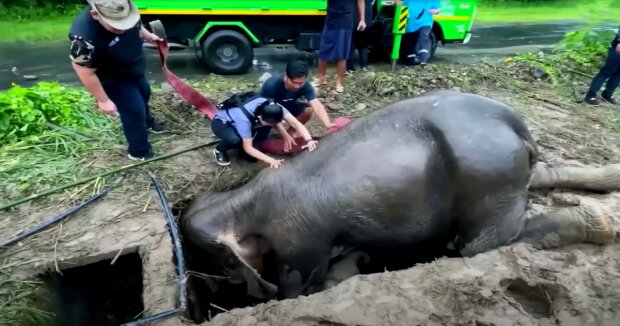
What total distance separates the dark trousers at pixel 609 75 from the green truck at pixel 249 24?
10.1 ft

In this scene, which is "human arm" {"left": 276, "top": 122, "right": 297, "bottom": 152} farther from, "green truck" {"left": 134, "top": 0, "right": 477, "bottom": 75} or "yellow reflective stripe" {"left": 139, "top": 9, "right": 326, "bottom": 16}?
"yellow reflective stripe" {"left": 139, "top": 9, "right": 326, "bottom": 16}

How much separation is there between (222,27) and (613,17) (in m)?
14.1

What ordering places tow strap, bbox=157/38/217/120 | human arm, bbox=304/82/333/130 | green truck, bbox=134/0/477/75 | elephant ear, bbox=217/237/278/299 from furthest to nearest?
green truck, bbox=134/0/477/75 < tow strap, bbox=157/38/217/120 < human arm, bbox=304/82/333/130 < elephant ear, bbox=217/237/278/299

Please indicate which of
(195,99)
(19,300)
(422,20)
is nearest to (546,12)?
(422,20)

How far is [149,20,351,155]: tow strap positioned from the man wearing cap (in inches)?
9.2

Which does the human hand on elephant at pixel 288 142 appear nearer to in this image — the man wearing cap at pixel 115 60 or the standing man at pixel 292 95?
the standing man at pixel 292 95

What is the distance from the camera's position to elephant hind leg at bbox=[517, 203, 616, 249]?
347 centimetres

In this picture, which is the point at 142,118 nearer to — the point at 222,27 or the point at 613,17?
the point at 222,27

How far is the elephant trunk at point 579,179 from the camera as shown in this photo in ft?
13.6

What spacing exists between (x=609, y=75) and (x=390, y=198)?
176 inches

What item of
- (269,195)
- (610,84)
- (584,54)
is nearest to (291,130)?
(269,195)

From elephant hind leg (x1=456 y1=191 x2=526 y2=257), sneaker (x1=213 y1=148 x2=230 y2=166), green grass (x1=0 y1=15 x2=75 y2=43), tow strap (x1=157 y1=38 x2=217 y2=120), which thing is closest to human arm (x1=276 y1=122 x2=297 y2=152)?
sneaker (x1=213 y1=148 x2=230 y2=166)

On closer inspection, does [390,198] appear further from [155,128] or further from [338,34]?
[338,34]

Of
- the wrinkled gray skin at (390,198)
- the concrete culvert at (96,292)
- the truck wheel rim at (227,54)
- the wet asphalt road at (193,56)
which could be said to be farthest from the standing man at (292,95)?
the truck wheel rim at (227,54)
